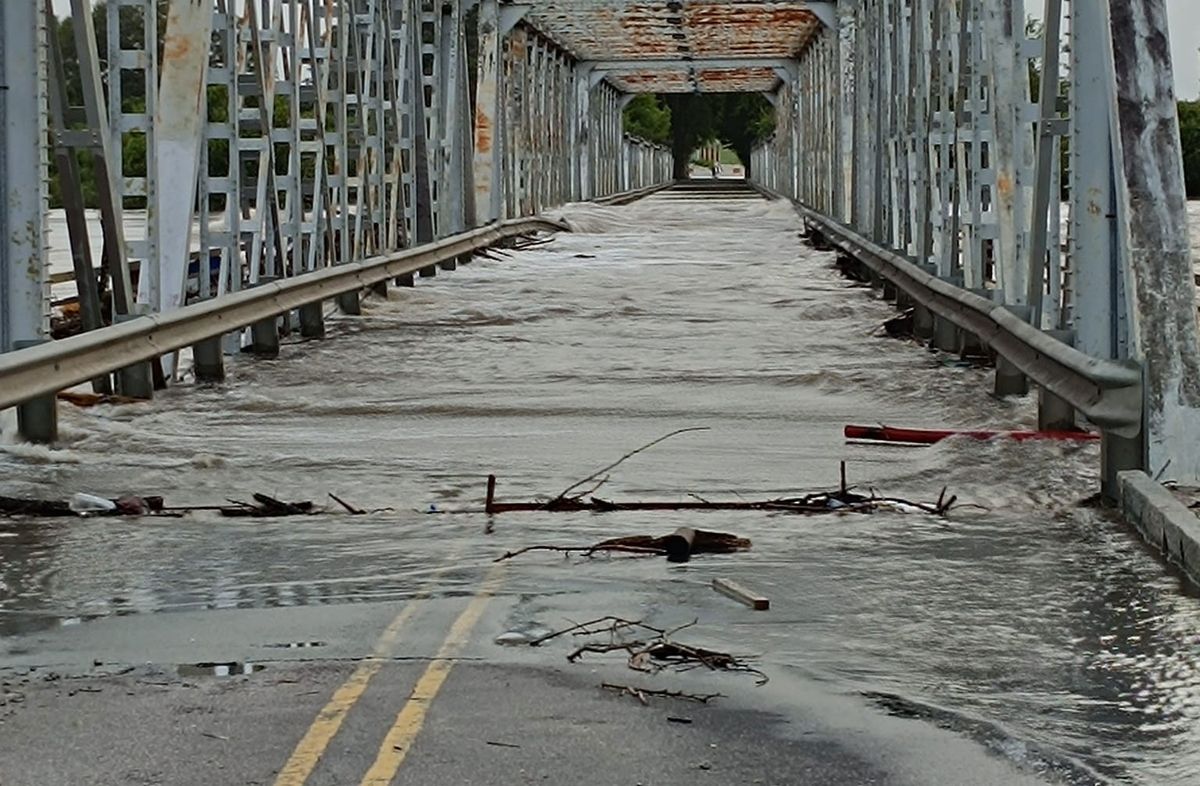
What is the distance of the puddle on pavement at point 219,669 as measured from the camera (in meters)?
7.04

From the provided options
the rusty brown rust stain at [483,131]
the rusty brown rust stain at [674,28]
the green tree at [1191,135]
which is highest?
the rusty brown rust stain at [674,28]

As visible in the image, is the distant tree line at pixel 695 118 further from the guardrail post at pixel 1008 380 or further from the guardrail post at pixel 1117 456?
the guardrail post at pixel 1117 456

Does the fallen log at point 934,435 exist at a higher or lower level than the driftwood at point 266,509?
lower

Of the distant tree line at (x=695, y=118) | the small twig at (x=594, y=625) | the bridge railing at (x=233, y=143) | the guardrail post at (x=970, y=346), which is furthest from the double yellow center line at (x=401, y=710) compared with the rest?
the distant tree line at (x=695, y=118)

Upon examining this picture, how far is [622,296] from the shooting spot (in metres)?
27.4

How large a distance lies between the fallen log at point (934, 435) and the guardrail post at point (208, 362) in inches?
217

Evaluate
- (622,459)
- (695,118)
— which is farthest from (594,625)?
(695,118)

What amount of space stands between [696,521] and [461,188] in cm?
2590

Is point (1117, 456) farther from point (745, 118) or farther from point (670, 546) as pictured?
point (745, 118)

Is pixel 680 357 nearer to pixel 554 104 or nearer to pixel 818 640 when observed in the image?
pixel 818 640

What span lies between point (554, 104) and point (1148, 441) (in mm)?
49740

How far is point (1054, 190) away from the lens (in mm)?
14336

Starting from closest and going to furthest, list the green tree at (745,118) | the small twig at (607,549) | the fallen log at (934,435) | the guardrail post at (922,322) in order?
the small twig at (607,549)
the fallen log at (934,435)
the guardrail post at (922,322)
the green tree at (745,118)

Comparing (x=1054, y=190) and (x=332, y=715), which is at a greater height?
(x=1054, y=190)
